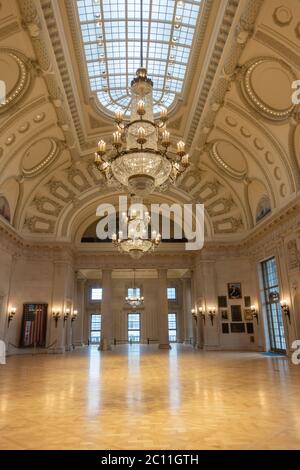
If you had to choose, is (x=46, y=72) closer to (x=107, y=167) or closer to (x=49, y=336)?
(x=107, y=167)

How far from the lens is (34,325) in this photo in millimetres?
18062

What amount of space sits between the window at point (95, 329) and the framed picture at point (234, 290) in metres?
15.8

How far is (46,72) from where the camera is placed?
10.9 meters

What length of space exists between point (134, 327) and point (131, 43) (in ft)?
82.3

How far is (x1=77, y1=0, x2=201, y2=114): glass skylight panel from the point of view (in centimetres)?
1098

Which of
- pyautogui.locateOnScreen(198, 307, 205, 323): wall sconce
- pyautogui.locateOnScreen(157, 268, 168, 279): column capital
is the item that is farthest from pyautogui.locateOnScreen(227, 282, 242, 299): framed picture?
pyautogui.locateOnScreen(157, 268, 168, 279): column capital

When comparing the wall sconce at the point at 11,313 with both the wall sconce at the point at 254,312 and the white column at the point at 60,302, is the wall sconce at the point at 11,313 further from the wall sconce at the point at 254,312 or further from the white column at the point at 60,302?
the wall sconce at the point at 254,312

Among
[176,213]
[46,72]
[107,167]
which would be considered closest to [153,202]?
[176,213]

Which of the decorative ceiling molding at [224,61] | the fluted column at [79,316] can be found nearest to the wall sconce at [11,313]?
the fluted column at [79,316]

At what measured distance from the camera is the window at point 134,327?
3083cm

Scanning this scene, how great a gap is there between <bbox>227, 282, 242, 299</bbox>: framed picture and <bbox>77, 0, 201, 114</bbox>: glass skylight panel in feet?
36.8

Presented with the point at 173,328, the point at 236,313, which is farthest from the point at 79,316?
the point at 236,313

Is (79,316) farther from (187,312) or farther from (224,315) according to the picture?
(224,315)

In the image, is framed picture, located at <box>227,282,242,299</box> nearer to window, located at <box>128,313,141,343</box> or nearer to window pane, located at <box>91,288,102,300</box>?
window, located at <box>128,313,141,343</box>
